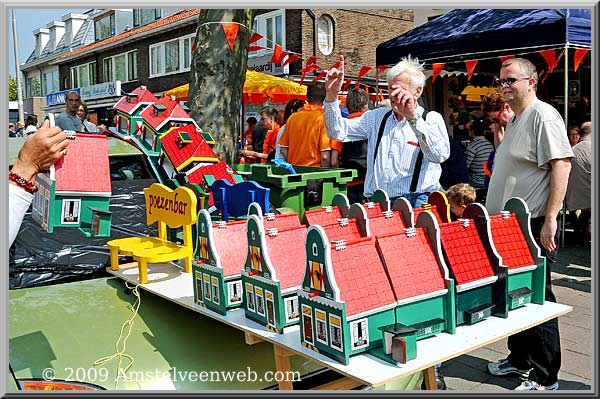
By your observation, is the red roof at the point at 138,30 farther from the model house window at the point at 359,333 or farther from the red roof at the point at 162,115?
the model house window at the point at 359,333

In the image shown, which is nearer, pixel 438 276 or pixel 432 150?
pixel 438 276

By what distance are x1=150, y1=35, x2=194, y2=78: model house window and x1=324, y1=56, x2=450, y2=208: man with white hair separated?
15.6 meters

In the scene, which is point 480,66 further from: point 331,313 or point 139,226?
point 331,313

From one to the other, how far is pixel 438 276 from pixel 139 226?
1846mm

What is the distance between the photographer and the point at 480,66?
10336mm

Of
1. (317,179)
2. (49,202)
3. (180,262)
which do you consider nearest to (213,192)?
(180,262)

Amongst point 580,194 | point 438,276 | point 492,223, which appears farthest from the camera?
point 580,194

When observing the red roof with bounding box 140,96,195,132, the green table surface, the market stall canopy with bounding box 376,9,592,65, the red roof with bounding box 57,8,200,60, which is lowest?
the green table surface

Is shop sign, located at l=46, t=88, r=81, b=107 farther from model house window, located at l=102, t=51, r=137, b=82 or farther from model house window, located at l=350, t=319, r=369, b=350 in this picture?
model house window, located at l=350, t=319, r=369, b=350

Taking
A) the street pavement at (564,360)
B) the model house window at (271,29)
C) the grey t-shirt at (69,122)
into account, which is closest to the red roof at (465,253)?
the street pavement at (564,360)

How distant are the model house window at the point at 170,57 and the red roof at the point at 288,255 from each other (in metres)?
16.8

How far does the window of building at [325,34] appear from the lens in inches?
623

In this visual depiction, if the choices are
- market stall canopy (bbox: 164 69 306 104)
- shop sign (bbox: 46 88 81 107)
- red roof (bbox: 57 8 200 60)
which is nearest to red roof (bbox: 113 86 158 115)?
market stall canopy (bbox: 164 69 306 104)

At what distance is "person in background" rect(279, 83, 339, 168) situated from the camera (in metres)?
5.08
